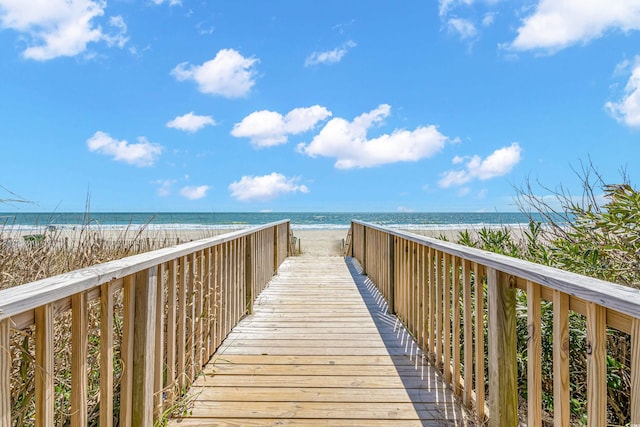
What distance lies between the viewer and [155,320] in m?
1.67

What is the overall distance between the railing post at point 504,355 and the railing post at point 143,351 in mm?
1605

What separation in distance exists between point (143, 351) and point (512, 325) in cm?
168

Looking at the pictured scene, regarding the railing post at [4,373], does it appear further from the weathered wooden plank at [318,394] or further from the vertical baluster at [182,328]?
the weathered wooden plank at [318,394]

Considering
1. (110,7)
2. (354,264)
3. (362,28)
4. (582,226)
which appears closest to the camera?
(582,226)

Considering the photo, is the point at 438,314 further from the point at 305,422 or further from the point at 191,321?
the point at 191,321

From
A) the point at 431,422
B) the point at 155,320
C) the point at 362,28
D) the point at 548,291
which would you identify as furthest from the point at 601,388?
the point at 362,28

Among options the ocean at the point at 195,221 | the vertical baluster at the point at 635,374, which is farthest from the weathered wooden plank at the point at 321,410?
the ocean at the point at 195,221

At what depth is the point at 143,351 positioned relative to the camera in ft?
5.05

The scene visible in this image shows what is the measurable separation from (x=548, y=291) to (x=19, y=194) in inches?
111

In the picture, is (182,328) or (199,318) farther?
(199,318)

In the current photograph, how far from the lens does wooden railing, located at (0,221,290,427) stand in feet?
3.14

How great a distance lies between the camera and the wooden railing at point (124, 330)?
958mm

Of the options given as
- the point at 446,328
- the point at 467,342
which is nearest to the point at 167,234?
the point at 446,328

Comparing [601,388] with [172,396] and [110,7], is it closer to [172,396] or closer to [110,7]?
[172,396]
